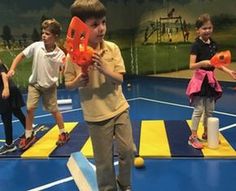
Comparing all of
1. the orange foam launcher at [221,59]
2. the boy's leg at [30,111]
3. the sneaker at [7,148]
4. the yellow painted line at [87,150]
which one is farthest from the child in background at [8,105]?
the orange foam launcher at [221,59]

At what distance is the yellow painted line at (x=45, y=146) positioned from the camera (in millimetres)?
3891

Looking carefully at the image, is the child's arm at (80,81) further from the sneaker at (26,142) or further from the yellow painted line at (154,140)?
the sneaker at (26,142)

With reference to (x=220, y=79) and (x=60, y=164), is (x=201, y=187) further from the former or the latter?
(x=220, y=79)

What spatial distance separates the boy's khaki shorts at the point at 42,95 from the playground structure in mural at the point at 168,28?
19.6 feet

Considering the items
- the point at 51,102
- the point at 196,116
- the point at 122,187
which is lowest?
the point at 122,187

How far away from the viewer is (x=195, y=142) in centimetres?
393

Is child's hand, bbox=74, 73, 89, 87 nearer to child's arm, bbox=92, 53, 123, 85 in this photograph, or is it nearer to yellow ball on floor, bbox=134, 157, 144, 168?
child's arm, bbox=92, 53, 123, 85

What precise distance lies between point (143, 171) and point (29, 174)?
1042mm

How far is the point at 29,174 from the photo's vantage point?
11.2ft

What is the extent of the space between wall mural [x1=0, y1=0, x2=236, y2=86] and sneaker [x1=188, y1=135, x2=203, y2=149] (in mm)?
5160

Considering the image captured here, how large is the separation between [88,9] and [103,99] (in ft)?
1.87

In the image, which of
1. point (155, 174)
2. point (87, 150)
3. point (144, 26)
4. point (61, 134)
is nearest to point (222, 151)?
point (155, 174)

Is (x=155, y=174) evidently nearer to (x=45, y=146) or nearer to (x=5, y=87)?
(x=45, y=146)

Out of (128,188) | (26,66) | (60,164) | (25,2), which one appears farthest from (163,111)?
(25,2)
